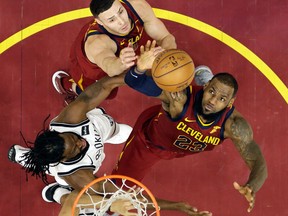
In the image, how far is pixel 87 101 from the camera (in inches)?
175

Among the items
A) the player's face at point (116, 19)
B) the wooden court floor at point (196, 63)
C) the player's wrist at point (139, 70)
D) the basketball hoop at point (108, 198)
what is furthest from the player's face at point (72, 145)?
the wooden court floor at point (196, 63)

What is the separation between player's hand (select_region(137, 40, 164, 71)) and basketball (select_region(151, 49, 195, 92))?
0.26 ft

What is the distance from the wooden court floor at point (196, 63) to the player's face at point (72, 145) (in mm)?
1369

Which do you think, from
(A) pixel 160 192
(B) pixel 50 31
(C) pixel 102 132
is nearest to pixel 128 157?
(C) pixel 102 132

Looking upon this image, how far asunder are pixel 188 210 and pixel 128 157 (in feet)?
3.39

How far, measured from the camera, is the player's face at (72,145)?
4164 millimetres

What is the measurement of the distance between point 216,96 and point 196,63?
1.73 metres

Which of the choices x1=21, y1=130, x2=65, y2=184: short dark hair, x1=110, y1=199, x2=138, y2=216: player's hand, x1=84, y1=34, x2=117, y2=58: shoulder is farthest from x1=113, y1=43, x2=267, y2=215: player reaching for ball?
x1=21, y1=130, x2=65, y2=184: short dark hair

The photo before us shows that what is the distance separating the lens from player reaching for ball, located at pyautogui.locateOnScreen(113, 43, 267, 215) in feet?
13.3

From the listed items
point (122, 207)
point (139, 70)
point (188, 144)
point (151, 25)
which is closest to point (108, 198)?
point (122, 207)

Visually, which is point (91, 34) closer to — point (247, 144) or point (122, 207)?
point (122, 207)

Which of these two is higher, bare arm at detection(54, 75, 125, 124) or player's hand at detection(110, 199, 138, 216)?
bare arm at detection(54, 75, 125, 124)

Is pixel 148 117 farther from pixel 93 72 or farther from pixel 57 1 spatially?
pixel 57 1

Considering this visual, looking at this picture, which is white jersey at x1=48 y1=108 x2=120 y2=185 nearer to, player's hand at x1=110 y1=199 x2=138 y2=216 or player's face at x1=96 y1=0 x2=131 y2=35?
player's hand at x1=110 y1=199 x2=138 y2=216
